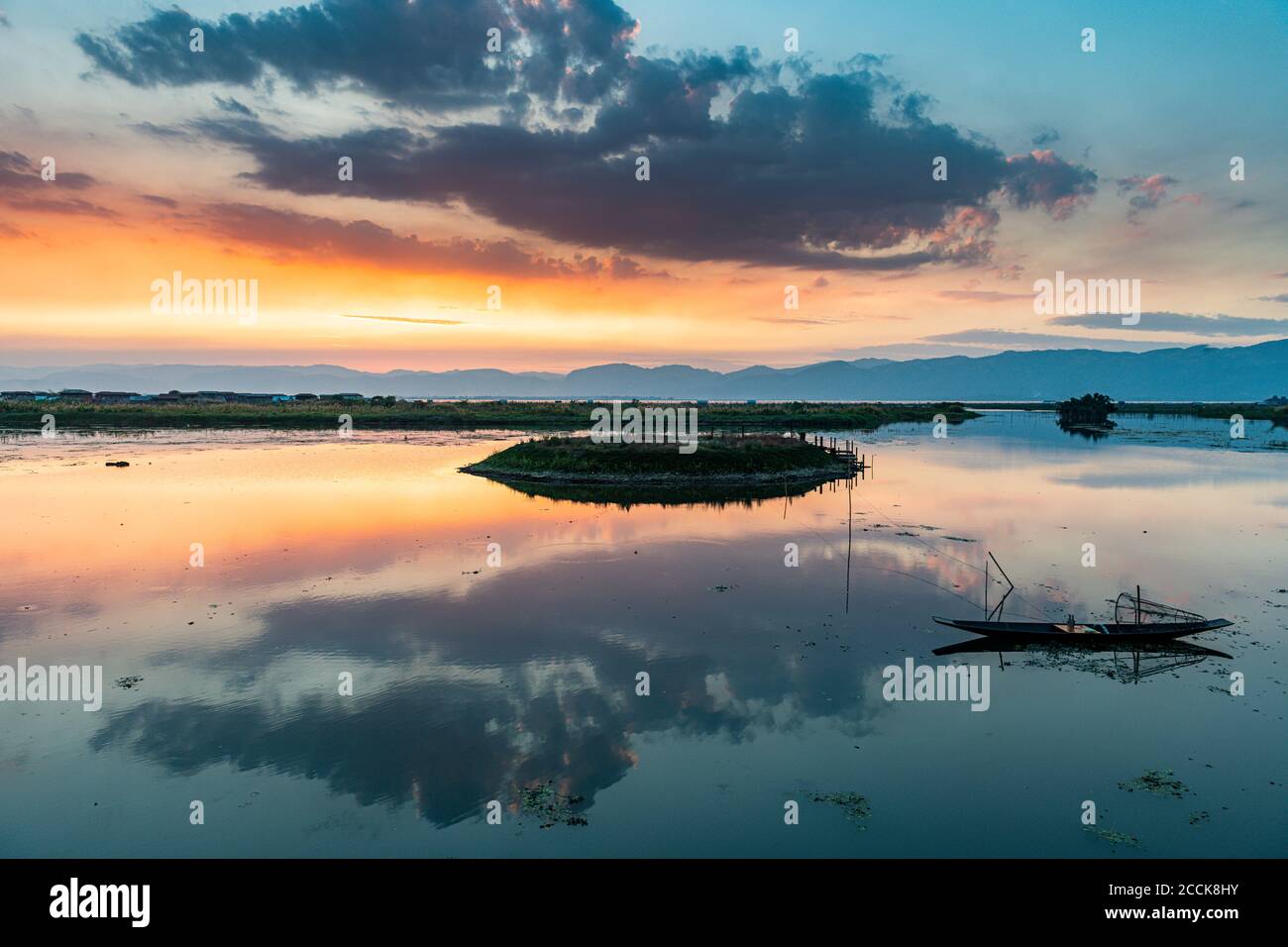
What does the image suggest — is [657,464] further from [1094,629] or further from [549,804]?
[549,804]

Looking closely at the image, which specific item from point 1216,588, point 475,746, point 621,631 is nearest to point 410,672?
point 475,746

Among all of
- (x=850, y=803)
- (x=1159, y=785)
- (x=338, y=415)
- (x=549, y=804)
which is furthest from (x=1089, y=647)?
(x=338, y=415)

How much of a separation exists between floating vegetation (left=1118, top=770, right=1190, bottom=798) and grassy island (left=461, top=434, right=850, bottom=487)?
4431 cm

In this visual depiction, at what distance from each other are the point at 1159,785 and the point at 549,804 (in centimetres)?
1302

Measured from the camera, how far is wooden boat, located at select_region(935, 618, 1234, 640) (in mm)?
21891

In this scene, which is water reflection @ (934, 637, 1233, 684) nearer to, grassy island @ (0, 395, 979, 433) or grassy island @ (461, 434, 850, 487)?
grassy island @ (461, 434, 850, 487)

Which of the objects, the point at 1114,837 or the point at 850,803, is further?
the point at 850,803

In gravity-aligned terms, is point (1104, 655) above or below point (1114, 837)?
above

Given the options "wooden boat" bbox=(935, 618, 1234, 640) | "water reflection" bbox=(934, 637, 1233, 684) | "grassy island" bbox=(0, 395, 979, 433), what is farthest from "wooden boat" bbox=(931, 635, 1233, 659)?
"grassy island" bbox=(0, 395, 979, 433)

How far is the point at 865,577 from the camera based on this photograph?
30594 millimetres

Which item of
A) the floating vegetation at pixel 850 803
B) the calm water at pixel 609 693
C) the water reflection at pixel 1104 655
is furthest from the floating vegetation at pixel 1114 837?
the water reflection at pixel 1104 655

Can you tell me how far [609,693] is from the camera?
18.6m
